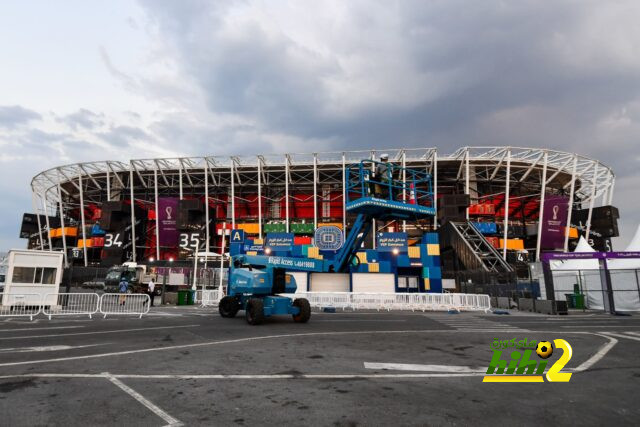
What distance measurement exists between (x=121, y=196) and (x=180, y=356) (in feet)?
223

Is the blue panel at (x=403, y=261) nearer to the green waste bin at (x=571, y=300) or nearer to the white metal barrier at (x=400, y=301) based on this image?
the white metal barrier at (x=400, y=301)

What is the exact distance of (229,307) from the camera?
1642 cm

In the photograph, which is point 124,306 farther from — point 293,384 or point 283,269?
point 293,384

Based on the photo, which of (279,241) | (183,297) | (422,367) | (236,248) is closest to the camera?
(422,367)

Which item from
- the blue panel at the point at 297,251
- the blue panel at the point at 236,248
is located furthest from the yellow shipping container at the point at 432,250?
the blue panel at the point at 236,248

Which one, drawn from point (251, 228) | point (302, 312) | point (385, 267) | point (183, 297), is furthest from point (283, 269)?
point (251, 228)

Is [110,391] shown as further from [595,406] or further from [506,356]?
[506,356]

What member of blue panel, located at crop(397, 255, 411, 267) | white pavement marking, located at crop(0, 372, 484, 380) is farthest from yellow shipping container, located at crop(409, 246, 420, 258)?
white pavement marking, located at crop(0, 372, 484, 380)

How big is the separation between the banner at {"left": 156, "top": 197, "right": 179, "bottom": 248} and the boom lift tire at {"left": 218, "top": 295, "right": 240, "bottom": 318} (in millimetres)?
46108

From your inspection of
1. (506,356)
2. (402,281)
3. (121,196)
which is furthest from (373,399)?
(121,196)

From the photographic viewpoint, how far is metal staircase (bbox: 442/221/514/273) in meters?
39.1

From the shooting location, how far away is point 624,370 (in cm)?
656

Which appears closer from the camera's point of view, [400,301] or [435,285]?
[400,301]

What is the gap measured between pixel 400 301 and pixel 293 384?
60.9 ft
